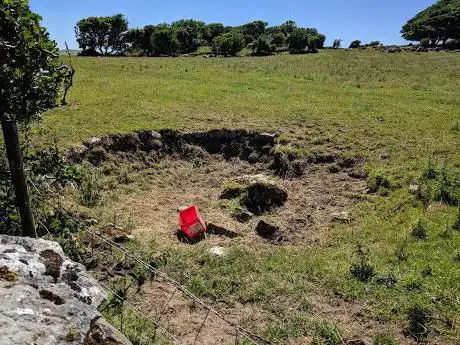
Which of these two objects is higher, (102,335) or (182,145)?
(102,335)

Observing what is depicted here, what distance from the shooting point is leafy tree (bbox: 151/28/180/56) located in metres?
60.0

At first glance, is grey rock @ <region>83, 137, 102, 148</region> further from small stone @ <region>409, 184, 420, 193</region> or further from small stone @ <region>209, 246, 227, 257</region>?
small stone @ <region>409, 184, 420, 193</region>

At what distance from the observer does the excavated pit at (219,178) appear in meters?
11.0

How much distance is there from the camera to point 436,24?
255 ft

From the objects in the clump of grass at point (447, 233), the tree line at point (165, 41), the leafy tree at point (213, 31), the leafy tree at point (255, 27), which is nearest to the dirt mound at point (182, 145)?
the clump of grass at point (447, 233)

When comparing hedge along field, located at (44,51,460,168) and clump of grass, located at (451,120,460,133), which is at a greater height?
hedge along field, located at (44,51,460,168)

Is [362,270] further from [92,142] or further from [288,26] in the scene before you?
[288,26]

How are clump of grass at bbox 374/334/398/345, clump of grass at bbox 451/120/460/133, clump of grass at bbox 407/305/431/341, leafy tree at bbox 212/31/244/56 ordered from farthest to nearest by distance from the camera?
leafy tree at bbox 212/31/244/56 → clump of grass at bbox 451/120/460/133 → clump of grass at bbox 407/305/431/341 → clump of grass at bbox 374/334/398/345

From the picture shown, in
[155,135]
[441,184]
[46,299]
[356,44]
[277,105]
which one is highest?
[356,44]

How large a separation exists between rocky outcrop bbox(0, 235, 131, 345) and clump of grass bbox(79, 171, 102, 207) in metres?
7.62

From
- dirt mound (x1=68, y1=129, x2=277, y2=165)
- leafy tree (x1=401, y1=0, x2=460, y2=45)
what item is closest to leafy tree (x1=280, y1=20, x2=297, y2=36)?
leafy tree (x1=401, y1=0, x2=460, y2=45)

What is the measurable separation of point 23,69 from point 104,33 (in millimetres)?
66653

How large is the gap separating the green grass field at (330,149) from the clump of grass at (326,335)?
3cm

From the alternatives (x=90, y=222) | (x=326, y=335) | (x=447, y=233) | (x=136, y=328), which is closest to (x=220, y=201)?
(x=90, y=222)
